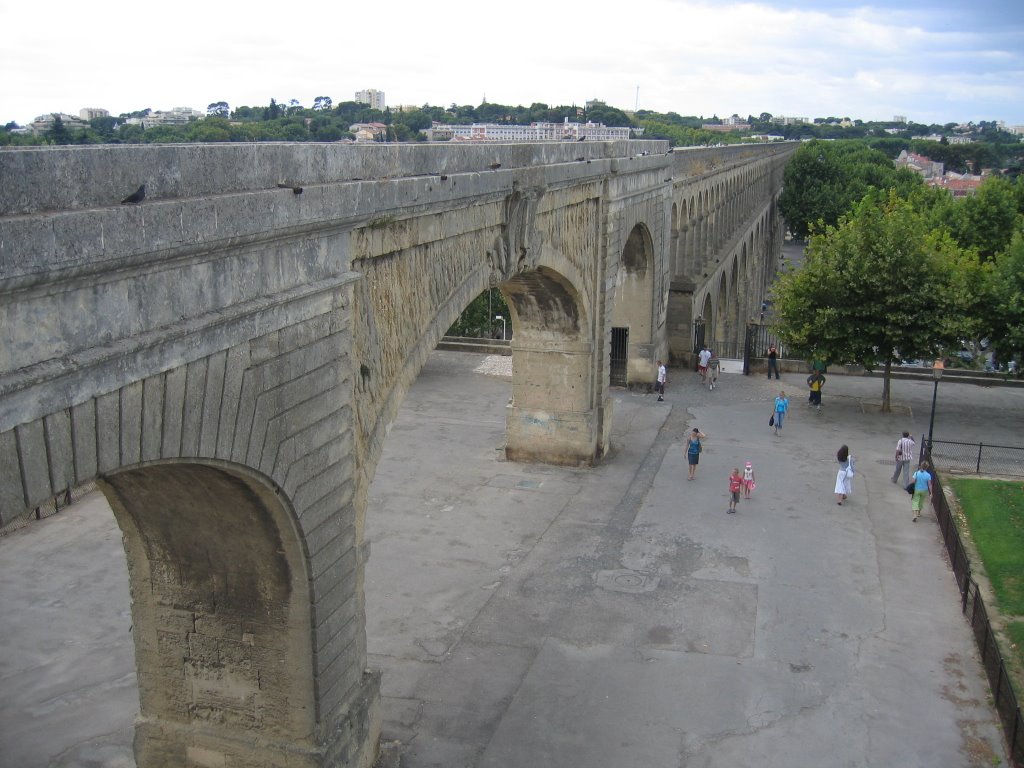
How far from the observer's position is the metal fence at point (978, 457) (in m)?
21.2

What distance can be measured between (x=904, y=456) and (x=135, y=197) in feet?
55.8

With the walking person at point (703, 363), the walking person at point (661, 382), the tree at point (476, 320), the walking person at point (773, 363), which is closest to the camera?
the walking person at point (661, 382)

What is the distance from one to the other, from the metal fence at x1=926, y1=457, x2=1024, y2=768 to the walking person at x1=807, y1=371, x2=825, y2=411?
7500 mm

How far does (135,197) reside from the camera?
628 cm

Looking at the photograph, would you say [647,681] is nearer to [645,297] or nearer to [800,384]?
[645,297]

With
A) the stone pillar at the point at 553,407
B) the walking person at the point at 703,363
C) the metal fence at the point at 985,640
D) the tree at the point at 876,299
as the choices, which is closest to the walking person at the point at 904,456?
the metal fence at the point at 985,640

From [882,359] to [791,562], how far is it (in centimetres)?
1091

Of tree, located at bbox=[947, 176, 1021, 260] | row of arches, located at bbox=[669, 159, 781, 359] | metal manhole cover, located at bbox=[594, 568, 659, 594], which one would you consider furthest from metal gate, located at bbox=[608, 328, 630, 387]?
tree, located at bbox=[947, 176, 1021, 260]

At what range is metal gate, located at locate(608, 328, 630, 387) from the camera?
88.7 feet

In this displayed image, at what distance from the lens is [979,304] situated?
25.7m

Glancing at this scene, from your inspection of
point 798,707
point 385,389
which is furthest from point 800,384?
point 385,389

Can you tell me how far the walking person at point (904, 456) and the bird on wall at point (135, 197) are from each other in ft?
54.1

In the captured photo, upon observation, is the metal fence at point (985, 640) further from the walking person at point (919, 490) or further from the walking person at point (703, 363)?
the walking person at point (703, 363)

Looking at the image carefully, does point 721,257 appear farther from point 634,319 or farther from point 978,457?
point 978,457
